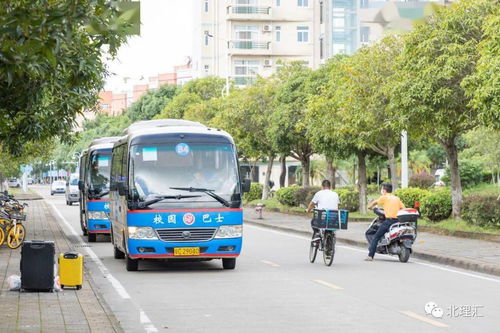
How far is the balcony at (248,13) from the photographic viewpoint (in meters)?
99.8

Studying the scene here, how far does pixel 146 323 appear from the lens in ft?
41.2

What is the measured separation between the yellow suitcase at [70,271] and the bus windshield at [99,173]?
14.8m

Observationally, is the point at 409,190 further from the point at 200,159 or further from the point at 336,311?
the point at 336,311

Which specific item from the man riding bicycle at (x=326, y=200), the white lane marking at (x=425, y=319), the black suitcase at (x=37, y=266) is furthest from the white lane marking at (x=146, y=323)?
the man riding bicycle at (x=326, y=200)

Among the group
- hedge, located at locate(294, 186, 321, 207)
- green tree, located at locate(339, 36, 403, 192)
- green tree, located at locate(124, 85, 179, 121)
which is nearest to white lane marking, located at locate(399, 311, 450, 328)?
green tree, located at locate(339, 36, 403, 192)

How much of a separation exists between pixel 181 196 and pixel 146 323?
7174mm

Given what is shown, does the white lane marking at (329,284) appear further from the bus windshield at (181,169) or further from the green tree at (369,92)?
the green tree at (369,92)

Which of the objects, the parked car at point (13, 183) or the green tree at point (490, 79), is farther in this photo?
the parked car at point (13, 183)

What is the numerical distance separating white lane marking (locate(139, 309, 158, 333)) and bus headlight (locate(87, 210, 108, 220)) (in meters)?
16.6

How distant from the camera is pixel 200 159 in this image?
20219 mm

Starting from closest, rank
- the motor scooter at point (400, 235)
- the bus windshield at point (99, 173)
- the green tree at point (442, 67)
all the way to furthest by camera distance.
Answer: the motor scooter at point (400, 235) < the green tree at point (442, 67) < the bus windshield at point (99, 173)

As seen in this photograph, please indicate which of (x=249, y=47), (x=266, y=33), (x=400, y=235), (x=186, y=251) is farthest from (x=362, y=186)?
(x=266, y=33)

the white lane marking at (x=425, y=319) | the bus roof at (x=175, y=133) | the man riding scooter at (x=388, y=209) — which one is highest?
the bus roof at (x=175, y=133)

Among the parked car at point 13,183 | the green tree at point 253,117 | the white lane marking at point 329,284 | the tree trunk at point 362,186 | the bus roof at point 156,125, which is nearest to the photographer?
the white lane marking at point 329,284
